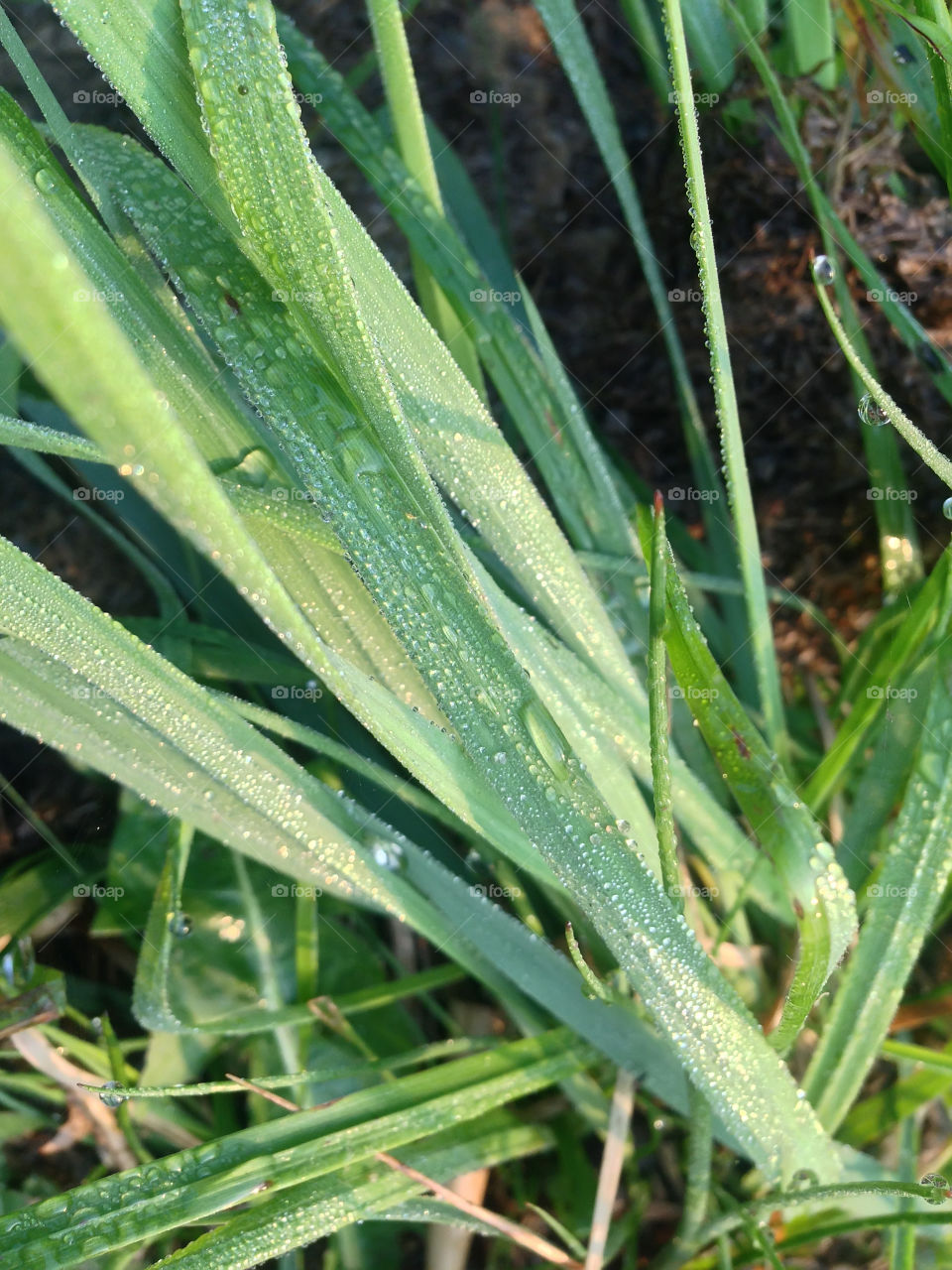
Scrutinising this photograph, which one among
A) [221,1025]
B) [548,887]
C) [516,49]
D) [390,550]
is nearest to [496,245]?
[516,49]

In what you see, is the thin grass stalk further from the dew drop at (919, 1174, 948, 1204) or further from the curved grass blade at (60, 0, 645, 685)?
the dew drop at (919, 1174, 948, 1204)

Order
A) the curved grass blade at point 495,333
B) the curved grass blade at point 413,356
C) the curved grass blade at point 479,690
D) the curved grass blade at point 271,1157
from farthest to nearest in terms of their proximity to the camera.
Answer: the curved grass blade at point 495,333 → the curved grass blade at point 271,1157 → the curved grass blade at point 413,356 → the curved grass blade at point 479,690

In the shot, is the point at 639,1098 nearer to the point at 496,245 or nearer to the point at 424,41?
the point at 496,245

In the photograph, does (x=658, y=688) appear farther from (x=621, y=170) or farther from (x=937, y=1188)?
(x=621, y=170)

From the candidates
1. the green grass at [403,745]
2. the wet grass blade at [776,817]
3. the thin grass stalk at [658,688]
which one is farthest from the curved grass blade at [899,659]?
the thin grass stalk at [658,688]

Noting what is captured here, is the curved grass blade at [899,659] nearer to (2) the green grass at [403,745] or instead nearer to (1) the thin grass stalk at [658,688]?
(2) the green grass at [403,745]

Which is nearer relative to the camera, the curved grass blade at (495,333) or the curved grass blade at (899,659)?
the curved grass blade at (899,659)

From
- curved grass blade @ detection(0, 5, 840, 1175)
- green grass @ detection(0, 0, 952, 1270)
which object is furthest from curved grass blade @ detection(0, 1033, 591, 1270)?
curved grass blade @ detection(0, 5, 840, 1175)

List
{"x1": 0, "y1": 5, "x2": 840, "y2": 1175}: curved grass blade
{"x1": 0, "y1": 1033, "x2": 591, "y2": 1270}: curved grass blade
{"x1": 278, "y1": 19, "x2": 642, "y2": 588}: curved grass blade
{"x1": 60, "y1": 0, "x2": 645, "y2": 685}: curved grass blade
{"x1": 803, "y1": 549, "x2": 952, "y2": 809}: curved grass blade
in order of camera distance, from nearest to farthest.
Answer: {"x1": 0, "y1": 5, "x2": 840, "y2": 1175}: curved grass blade → {"x1": 60, "y1": 0, "x2": 645, "y2": 685}: curved grass blade → {"x1": 0, "y1": 1033, "x2": 591, "y2": 1270}: curved grass blade → {"x1": 803, "y1": 549, "x2": 952, "y2": 809}: curved grass blade → {"x1": 278, "y1": 19, "x2": 642, "y2": 588}: curved grass blade
